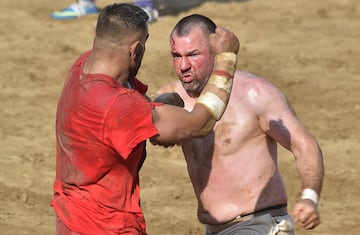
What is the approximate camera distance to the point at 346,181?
1031 centimetres

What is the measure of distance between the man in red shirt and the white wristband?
67 centimetres

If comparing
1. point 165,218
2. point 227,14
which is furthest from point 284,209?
point 227,14

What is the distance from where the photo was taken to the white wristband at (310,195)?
18.8 feet

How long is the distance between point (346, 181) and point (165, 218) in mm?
1969

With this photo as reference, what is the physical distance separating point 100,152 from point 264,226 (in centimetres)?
139

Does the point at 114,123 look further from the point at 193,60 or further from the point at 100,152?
the point at 193,60

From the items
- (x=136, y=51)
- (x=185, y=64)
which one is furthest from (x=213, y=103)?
(x=185, y=64)

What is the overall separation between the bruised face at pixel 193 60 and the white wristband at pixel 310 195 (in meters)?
1.11

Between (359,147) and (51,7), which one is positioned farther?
(51,7)

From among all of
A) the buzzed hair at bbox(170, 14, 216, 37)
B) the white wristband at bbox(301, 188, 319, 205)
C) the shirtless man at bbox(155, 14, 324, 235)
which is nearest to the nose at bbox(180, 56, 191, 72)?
the shirtless man at bbox(155, 14, 324, 235)

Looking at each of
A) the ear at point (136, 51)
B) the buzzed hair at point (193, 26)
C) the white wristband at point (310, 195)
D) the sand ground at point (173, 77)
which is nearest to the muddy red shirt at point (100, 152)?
the ear at point (136, 51)

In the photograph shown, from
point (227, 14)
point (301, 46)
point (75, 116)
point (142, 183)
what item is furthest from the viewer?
point (227, 14)

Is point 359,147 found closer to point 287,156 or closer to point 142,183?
point 287,156

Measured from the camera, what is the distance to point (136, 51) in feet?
18.3
